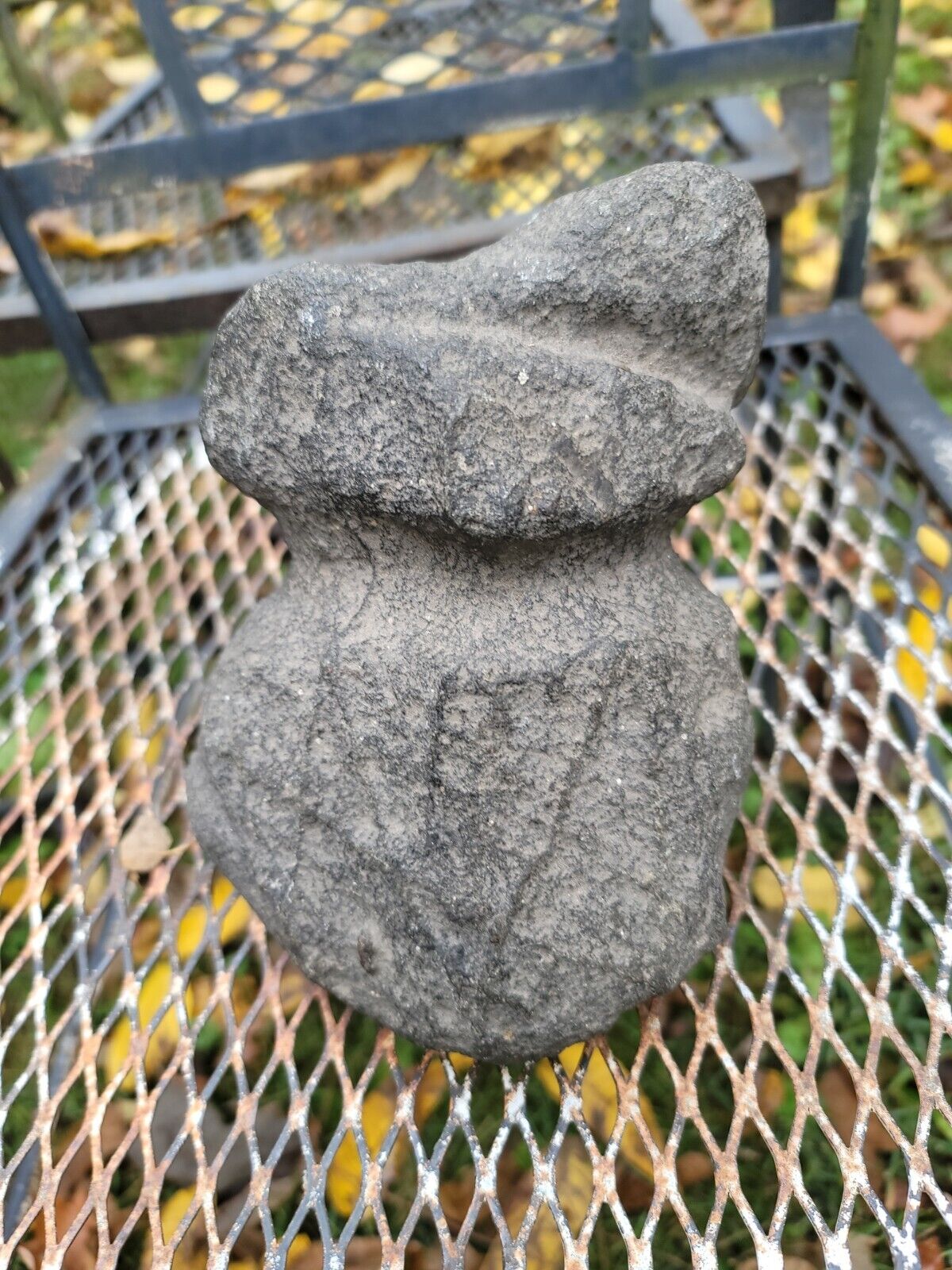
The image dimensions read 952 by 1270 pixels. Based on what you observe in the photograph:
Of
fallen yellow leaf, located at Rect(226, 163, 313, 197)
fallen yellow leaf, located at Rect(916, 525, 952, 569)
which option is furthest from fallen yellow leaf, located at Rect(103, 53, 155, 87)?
fallen yellow leaf, located at Rect(916, 525, 952, 569)

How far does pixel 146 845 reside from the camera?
1.30m

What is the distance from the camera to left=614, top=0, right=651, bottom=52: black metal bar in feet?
4.09

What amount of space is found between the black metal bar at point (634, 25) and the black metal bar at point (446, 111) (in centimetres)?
1

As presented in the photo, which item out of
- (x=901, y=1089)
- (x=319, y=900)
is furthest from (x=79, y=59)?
(x=901, y=1089)

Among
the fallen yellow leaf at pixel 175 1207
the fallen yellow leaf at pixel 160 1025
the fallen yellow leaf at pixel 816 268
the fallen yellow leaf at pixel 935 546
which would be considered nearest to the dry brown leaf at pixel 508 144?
the fallen yellow leaf at pixel 816 268

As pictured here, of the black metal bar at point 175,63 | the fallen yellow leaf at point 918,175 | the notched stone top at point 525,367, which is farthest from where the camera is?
the fallen yellow leaf at point 918,175

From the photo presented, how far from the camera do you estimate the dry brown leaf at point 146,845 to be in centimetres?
129

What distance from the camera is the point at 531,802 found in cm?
94

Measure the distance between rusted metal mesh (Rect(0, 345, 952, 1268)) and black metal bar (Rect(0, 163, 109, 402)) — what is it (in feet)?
0.40

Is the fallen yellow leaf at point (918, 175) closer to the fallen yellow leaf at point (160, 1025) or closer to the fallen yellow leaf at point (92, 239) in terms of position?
the fallen yellow leaf at point (92, 239)

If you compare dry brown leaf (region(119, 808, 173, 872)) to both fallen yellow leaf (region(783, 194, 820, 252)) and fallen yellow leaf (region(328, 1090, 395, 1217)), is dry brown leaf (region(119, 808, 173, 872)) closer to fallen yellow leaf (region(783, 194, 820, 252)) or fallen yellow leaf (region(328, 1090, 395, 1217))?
fallen yellow leaf (region(328, 1090, 395, 1217))

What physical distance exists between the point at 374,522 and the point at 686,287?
14.8 inches

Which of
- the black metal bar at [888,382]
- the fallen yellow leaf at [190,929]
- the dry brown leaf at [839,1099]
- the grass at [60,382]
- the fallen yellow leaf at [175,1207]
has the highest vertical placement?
the black metal bar at [888,382]

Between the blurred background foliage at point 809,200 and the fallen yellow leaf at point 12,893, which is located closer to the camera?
the fallen yellow leaf at point 12,893
